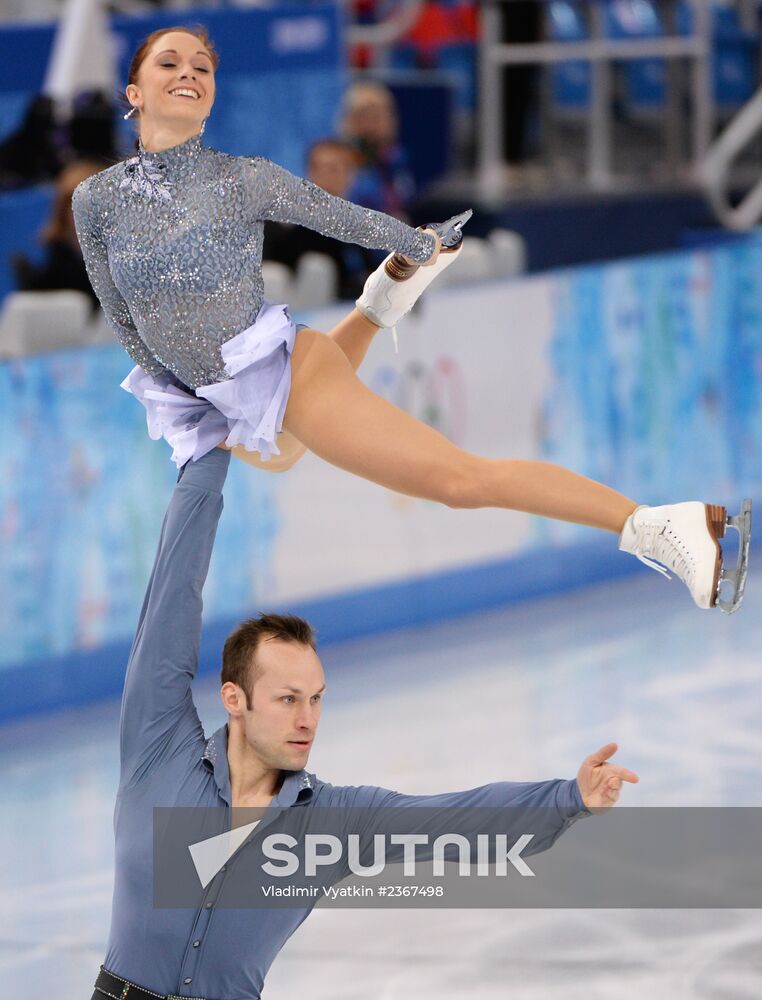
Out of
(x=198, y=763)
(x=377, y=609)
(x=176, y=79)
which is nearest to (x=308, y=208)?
(x=176, y=79)

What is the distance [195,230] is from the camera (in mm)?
3477

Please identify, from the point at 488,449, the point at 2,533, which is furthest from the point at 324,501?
the point at 2,533

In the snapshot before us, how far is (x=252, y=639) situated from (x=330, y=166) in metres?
4.54

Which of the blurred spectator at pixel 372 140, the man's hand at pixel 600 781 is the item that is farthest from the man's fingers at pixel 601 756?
the blurred spectator at pixel 372 140

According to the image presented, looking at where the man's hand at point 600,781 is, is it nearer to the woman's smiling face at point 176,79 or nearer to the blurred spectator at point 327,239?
the woman's smiling face at point 176,79

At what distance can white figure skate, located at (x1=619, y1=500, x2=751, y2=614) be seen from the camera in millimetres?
3453

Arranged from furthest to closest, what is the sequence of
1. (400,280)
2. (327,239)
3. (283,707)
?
(327,239)
(400,280)
(283,707)

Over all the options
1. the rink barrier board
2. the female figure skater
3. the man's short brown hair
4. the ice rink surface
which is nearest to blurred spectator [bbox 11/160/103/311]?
the rink barrier board

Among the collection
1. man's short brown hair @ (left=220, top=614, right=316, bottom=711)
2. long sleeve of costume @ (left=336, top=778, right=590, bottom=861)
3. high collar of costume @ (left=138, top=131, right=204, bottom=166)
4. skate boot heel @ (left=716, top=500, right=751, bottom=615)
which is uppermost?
high collar of costume @ (left=138, top=131, right=204, bottom=166)

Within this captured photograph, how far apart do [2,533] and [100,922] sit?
1.73 metres

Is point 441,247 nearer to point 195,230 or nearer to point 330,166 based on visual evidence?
point 195,230

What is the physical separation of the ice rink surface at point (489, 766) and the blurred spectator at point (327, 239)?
145cm

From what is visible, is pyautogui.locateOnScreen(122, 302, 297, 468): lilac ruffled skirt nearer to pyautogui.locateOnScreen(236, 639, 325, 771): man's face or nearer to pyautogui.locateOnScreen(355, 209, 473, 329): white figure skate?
pyautogui.locateOnScreen(355, 209, 473, 329): white figure skate

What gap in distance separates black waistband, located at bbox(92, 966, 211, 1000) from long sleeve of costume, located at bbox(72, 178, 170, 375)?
1179mm
